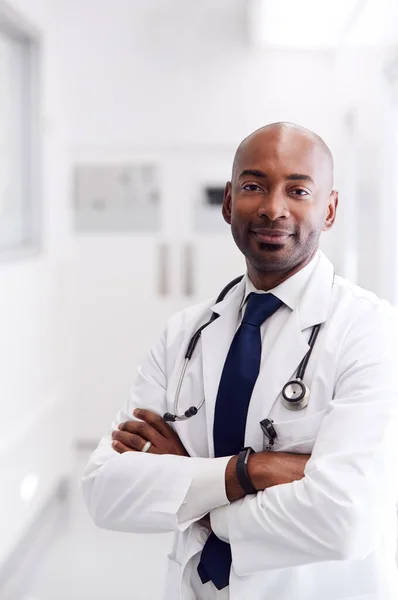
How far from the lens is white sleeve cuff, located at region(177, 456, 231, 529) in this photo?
119 centimetres

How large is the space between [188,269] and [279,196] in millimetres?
2975

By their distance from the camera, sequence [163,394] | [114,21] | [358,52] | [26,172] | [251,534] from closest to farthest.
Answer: [251,534] < [163,394] < [358,52] < [26,172] < [114,21]

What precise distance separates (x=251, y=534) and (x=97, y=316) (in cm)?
315

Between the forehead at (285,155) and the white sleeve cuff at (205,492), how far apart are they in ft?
1.57

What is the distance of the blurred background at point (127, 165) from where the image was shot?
11.5ft

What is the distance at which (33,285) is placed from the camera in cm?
331

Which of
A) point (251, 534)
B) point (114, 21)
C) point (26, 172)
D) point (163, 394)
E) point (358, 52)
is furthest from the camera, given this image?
point (114, 21)

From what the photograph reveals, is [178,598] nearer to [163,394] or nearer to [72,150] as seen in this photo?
[163,394]

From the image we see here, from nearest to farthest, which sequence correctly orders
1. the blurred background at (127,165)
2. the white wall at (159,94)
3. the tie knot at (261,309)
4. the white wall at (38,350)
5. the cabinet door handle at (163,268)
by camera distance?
the tie knot at (261,309) < the white wall at (38,350) < the blurred background at (127,165) < the white wall at (159,94) < the cabinet door handle at (163,268)

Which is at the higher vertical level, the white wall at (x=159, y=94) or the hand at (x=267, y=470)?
the white wall at (x=159, y=94)

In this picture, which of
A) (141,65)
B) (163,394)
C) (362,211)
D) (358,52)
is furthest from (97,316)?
(163,394)

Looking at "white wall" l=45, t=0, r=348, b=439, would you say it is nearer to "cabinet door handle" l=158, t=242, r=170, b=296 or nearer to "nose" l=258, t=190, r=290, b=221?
"cabinet door handle" l=158, t=242, r=170, b=296

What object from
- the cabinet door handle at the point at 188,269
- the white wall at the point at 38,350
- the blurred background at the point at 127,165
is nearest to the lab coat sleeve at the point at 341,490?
the white wall at the point at 38,350

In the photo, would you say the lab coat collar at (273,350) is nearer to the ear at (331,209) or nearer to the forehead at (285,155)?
the ear at (331,209)
